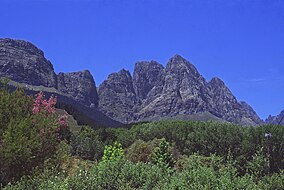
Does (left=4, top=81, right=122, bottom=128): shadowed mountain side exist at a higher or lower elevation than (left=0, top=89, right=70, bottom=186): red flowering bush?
higher

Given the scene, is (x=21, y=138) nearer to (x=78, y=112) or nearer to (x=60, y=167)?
(x=60, y=167)

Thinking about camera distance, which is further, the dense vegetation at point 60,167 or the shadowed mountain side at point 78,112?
the shadowed mountain side at point 78,112

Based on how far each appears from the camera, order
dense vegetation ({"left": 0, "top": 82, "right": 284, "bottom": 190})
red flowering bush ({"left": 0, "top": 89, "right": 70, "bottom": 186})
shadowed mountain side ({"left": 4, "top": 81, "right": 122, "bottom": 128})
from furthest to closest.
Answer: shadowed mountain side ({"left": 4, "top": 81, "right": 122, "bottom": 128}) → red flowering bush ({"left": 0, "top": 89, "right": 70, "bottom": 186}) → dense vegetation ({"left": 0, "top": 82, "right": 284, "bottom": 190})

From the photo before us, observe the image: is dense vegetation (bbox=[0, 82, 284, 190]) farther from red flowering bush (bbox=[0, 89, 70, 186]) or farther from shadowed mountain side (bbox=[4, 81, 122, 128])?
shadowed mountain side (bbox=[4, 81, 122, 128])

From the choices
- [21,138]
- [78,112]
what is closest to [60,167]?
[21,138]

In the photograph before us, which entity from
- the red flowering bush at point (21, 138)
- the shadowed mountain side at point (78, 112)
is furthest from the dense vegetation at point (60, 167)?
the shadowed mountain side at point (78, 112)

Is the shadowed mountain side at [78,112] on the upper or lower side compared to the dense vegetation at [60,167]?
upper

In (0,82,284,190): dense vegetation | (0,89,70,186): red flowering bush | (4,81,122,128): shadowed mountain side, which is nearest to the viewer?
(0,82,284,190): dense vegetation

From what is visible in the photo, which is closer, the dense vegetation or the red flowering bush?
the dense vegetation

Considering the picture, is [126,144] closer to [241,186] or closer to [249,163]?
[249,163]

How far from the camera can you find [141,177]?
9531mm

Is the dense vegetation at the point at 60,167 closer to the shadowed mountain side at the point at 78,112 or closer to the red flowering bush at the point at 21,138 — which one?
the red flowering bush at the point at 21,138

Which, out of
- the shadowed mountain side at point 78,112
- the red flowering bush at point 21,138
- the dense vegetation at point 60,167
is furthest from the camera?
the shadowed mountain side at point 78,112

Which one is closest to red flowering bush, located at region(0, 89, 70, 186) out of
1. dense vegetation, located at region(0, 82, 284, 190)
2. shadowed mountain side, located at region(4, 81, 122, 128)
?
dense vegetation, located at region(0, 82, 284, 190)
